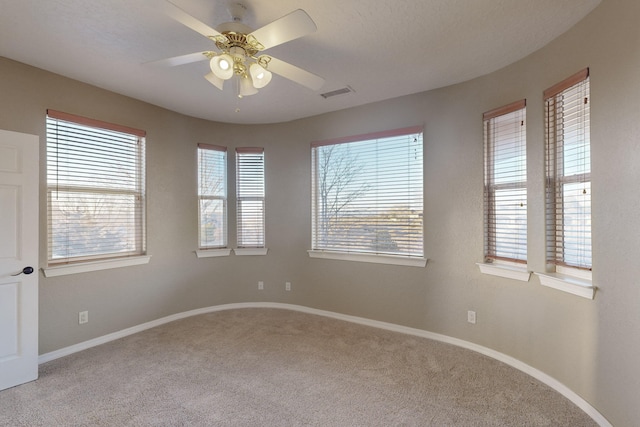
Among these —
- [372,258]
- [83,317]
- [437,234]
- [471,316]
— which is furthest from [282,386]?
[83,317]

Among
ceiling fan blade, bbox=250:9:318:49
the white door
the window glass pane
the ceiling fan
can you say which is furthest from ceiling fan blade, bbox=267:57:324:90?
the window glass pane

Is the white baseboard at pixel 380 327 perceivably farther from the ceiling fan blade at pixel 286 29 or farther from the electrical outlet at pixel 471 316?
the ceiling fan blade at pixel 286 29

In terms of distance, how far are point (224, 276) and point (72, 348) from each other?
177 cm

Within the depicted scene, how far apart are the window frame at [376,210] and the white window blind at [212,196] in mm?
1278

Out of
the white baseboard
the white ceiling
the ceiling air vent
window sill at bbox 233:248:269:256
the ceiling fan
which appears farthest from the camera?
window sill at bbox 233:248:269:256

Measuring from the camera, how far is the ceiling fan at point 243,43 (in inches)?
59.1

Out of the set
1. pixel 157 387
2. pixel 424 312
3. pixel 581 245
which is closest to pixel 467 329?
pixel 424 312

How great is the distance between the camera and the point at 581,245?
215 centimetres

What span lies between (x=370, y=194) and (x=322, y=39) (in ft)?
6.15

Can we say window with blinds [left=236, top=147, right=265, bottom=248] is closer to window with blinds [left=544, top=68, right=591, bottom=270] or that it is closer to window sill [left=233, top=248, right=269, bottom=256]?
window sill [left=233, top=248, right=269, bottom=256]

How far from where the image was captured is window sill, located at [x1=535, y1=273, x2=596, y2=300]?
2014mm

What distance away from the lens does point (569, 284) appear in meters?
2.14

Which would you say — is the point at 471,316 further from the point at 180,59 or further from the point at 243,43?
the point at 180,59

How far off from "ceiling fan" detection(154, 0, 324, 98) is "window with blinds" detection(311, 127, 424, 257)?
170 cm
